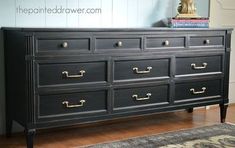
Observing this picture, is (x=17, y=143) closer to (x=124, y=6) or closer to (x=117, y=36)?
(x=117, y=36)

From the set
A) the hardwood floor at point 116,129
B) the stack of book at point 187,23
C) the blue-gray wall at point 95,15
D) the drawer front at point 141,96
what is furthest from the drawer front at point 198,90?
the blue-gray wall at point 95,15

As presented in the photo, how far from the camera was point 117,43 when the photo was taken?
2760 millimetres

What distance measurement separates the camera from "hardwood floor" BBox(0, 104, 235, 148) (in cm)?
278

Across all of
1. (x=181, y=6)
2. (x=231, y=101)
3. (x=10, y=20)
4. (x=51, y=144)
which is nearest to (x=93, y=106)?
(x=51, y=144)

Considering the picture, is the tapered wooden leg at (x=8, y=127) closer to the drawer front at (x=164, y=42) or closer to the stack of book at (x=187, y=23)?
the drawer front at (x=164, y=42)

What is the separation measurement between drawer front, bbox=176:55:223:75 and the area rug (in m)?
0.47

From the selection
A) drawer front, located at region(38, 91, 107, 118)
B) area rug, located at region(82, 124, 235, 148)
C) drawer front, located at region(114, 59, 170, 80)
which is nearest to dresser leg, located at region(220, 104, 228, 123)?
area rug, located at region(82, 124, 235, 148)

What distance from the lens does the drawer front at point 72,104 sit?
8.36 ft

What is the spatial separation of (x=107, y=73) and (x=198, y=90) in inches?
34.7

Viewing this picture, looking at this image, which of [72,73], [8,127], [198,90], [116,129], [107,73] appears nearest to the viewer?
[72,73]

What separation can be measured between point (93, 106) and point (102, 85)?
0.16m

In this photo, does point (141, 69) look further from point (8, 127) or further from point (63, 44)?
point (8, 127)

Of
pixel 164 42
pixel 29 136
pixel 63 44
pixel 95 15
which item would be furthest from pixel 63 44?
pixel 164 42

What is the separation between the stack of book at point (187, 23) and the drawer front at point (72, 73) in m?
0.80
